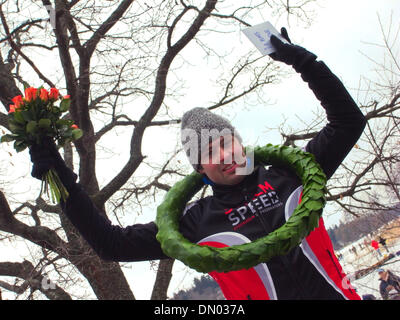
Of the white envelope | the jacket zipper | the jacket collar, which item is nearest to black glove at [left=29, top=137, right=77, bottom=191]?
the jacket collar

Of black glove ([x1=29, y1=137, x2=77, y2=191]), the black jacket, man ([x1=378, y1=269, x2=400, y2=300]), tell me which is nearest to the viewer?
the black jacket

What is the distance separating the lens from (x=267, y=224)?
1.66m

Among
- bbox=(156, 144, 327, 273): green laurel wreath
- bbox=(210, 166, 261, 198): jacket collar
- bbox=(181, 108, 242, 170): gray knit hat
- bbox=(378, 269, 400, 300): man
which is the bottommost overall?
bbox=(378, 269, 400, 300): man

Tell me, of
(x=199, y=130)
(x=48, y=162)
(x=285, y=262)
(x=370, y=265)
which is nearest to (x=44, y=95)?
(x=48, y=162)

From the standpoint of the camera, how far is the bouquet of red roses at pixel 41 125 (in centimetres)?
185

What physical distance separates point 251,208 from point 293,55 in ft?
2.82

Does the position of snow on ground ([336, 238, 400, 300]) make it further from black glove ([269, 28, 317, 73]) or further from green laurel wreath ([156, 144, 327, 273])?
black glove ([269, 28, 317, 73])

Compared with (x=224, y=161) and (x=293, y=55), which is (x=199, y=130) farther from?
(x=293, y=55)

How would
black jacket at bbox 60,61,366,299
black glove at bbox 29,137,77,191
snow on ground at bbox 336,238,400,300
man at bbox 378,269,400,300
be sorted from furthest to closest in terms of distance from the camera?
snow on ground at bbox 336,238,400,300 → man at bbox 378,269,400,300 → black glove at bbox 29,137,77,191 → black jacket at bbox 60,61,366,299

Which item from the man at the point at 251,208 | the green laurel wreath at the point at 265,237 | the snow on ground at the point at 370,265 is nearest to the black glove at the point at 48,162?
the man at the point at 251,208

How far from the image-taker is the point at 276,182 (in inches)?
71.0

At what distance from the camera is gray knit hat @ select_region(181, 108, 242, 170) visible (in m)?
1.93

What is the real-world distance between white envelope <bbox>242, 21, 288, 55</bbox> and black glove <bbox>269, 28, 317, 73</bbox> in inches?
1.7

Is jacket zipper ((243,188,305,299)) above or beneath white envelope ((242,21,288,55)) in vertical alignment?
beneath
